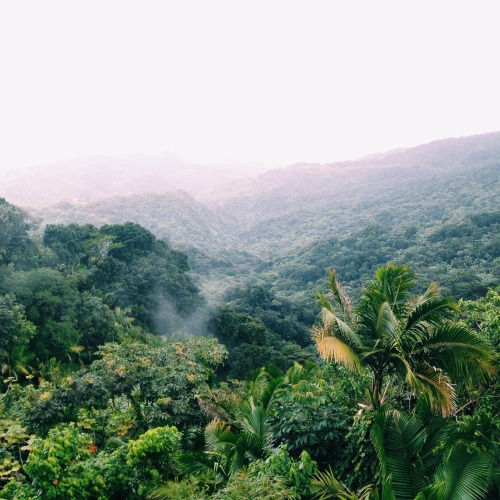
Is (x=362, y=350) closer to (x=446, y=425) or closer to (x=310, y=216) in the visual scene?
(x=446, y=425)

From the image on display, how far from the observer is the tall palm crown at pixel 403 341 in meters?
5.51

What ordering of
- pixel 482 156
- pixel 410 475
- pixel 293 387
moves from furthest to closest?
pixel 482 156, pixel 293 387, pixel 410 475

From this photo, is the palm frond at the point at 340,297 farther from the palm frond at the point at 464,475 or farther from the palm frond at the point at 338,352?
the palm frond at the point at 464,475

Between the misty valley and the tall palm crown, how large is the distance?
0.03 meters

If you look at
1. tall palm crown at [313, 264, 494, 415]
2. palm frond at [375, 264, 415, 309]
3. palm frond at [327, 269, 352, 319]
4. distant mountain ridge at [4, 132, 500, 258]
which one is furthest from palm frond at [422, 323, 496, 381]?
distant mountain ridge at [4, 132, 500, 258]

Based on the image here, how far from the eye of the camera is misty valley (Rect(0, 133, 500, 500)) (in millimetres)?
5008

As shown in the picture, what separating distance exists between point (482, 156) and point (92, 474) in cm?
11023

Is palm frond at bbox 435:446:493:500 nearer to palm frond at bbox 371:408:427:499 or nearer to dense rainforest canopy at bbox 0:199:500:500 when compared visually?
dense rainforest canopy at bbox 0:199:500:500

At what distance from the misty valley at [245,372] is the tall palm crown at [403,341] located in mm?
26

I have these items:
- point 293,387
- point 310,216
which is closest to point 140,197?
point 310,216

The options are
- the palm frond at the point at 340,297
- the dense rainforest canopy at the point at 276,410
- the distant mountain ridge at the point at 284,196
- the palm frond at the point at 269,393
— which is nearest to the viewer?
the dense rainforest canopy at the point at 276,410

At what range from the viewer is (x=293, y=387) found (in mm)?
6711

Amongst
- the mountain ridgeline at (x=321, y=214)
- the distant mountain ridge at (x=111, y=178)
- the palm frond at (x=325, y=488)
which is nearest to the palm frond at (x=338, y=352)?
the palm frond at (x=325, y=488)

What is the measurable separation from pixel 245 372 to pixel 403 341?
16169 mm
